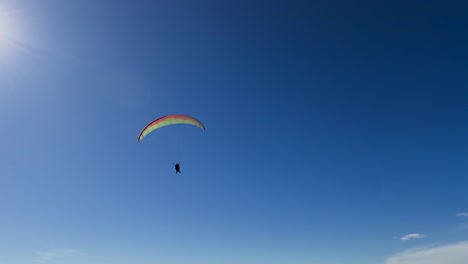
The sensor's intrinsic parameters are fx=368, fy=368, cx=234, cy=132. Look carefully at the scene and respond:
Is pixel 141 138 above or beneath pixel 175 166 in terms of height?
above

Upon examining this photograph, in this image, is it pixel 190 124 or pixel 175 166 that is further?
pixel 190 124

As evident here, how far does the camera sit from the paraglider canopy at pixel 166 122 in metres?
44.4

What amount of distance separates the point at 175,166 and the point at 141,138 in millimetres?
5674

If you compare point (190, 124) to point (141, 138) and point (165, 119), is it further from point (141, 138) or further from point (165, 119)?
point (141, 138)

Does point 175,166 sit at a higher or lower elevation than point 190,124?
lower

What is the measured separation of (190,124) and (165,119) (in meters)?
3.46

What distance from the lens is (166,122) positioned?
44688 mm

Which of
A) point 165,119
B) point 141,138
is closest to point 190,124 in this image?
point 165,119

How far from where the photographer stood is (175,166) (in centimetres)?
4312

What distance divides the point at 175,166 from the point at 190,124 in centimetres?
613

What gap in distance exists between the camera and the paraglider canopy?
44.4 metres

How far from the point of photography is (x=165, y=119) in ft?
146

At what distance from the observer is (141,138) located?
A: 4469cm
